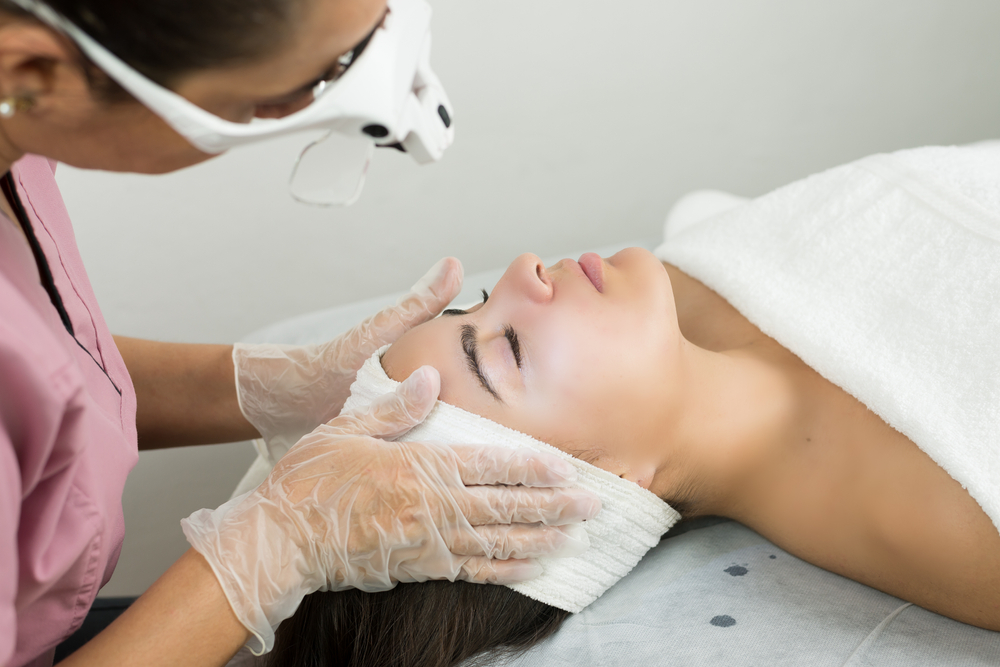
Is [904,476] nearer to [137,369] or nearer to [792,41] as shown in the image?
[137,369]

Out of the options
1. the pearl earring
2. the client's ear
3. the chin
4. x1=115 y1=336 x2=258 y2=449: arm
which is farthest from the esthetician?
the chin

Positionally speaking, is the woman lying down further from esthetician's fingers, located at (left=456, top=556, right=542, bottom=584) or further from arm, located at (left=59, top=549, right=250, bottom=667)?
arm, located at (left=59, top=549, right=250, bottom=667)

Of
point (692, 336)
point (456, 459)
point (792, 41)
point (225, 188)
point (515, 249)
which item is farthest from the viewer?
point (515, 249)

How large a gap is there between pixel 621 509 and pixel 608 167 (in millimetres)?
1460

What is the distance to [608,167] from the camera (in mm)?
2283

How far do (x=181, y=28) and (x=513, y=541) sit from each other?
77cm

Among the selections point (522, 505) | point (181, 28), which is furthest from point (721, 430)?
point (181, 28)

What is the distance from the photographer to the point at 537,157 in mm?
2227

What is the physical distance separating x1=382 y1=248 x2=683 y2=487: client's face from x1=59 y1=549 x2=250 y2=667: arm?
16.3 inches

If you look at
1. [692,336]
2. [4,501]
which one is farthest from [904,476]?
[4,501]

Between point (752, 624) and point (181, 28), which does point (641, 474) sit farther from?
point (181, 28)

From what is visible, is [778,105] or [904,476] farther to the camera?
[778,105]

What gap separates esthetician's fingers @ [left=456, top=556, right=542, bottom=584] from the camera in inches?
40.5

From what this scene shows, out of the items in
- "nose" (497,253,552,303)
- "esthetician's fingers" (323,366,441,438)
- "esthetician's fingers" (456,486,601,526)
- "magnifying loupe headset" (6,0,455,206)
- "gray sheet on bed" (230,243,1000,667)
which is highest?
"magnifying loupe headset" (6,0,455,206)
